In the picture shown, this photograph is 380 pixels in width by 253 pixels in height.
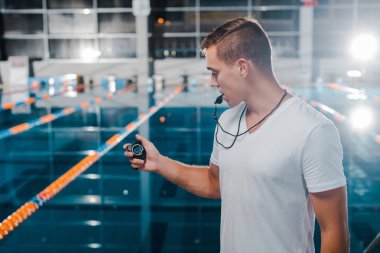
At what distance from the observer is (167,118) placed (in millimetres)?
11102

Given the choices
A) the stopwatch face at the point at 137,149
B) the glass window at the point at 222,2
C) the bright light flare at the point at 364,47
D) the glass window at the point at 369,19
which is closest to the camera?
the stopwatch face at the point at 137,149

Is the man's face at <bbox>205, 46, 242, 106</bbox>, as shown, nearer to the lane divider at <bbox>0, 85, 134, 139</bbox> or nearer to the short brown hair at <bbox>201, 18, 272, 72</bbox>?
the short brown hair at <bbox>201, 18, 272, 72</bbox>

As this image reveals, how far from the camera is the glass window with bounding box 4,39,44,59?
75.2ft

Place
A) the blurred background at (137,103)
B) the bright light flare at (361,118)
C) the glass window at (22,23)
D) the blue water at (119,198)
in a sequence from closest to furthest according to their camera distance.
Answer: the blue water at (119,198), the blurred background at (137,103), the bright light flare at (361,118), the glass window at (22,23)

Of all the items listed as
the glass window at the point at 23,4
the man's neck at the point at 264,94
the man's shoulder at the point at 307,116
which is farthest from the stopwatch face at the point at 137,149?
the glass window at the point at 23,4

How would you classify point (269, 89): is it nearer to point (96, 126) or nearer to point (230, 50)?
point (230, 50)

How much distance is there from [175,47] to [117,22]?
2631mm

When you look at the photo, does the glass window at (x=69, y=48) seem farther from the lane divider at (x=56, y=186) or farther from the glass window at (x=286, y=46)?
the lane divider at (x=56, y=186)

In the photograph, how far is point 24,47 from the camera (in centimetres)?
2302

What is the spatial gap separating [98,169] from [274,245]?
5037mm

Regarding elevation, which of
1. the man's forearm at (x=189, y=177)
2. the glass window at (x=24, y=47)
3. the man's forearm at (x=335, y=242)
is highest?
the glass window at (x=24, y=47)

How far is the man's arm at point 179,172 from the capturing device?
213cm

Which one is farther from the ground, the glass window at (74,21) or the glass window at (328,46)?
the glass window at (74,21)

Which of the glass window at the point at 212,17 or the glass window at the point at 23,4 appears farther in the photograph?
the glass window at the point at 212,17
